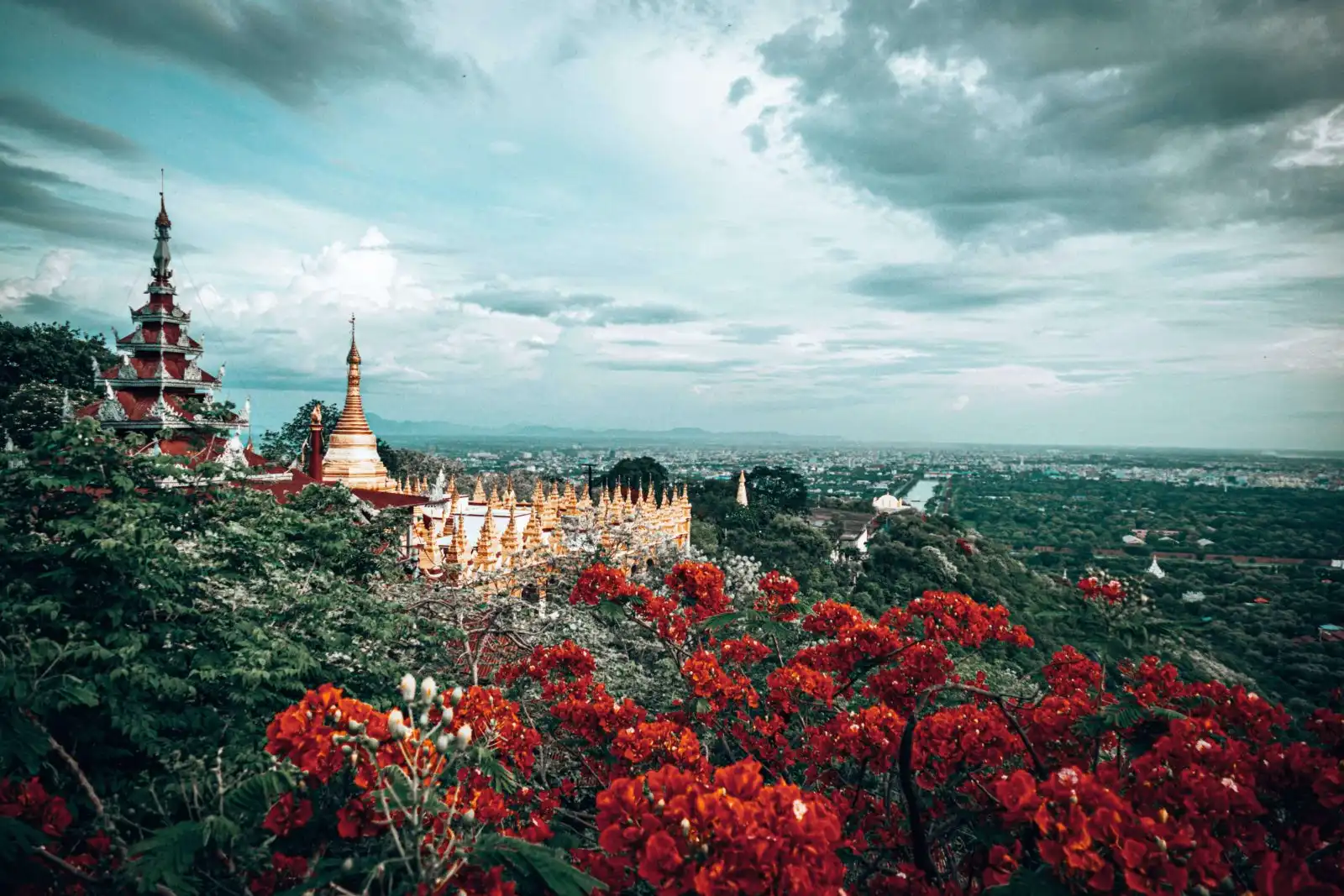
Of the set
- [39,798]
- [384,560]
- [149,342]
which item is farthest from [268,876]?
[149,342]

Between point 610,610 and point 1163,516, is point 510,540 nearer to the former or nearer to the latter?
point 610,610

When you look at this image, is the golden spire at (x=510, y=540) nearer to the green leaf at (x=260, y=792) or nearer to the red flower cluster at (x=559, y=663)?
the red flower cluster at (x=559, y=663)

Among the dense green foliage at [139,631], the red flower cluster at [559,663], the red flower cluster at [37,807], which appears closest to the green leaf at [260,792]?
the dense green foliage at [139,631]

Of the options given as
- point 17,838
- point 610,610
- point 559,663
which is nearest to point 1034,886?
point 559,663

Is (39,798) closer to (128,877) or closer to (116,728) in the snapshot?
(128,877)

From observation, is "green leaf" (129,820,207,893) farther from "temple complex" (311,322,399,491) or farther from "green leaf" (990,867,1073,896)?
"temple complex" (311,322,399,491)

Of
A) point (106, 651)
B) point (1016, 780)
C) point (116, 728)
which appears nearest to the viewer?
point (1016, 780)
